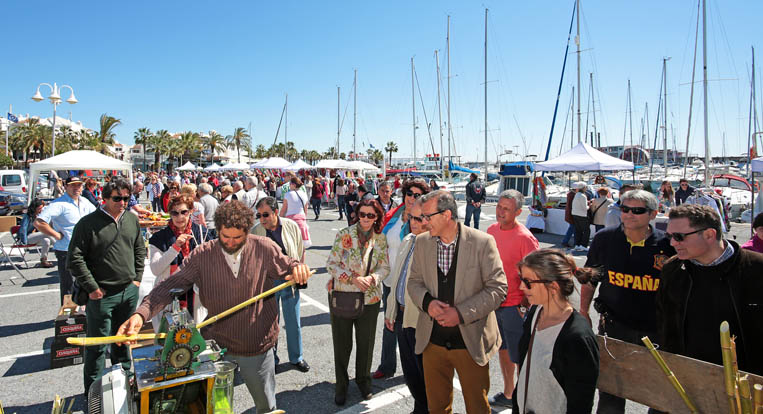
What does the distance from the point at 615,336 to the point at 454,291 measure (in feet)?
4.28

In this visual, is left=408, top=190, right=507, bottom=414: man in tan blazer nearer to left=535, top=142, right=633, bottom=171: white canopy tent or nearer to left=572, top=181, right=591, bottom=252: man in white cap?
left=572, top=181, right=591, bottom=252: man in white cap

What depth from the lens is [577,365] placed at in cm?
198

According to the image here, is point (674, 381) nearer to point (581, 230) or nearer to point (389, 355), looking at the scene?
point (389, 355)

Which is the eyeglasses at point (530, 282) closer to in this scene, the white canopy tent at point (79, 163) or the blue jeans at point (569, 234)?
the blue jeans at point (569, 234)

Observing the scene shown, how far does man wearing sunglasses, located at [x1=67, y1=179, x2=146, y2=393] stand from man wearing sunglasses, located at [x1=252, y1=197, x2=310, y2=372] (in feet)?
4.04

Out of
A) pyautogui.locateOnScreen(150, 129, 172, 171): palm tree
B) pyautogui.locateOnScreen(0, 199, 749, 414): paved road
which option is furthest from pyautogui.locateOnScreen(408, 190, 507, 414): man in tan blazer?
pyautogui.locateOnScreen(150, 129, 172, 171): palm tree

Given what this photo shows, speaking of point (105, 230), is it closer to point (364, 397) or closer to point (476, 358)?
point (364, 397)

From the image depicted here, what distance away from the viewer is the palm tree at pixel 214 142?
235 feet

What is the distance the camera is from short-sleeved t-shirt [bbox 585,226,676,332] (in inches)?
118

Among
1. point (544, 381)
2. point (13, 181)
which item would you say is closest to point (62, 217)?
point (544, 381)

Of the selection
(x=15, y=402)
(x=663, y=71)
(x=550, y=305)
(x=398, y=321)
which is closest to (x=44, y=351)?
(x=15, y=402)

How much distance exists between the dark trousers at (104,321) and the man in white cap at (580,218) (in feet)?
32.7

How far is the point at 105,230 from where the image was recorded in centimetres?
385

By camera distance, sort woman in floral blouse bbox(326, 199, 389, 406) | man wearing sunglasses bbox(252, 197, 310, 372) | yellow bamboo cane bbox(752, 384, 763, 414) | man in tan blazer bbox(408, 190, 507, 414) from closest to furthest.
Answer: yellow bamboo cane bbox(752, 384, 763, 414), man in tan blazer bbox(408, 190, 507, 414), woman in floral blouse bbox(326, 199, 389, 406), man wearing sunglasses bbox(252, 197, 310, 372)
